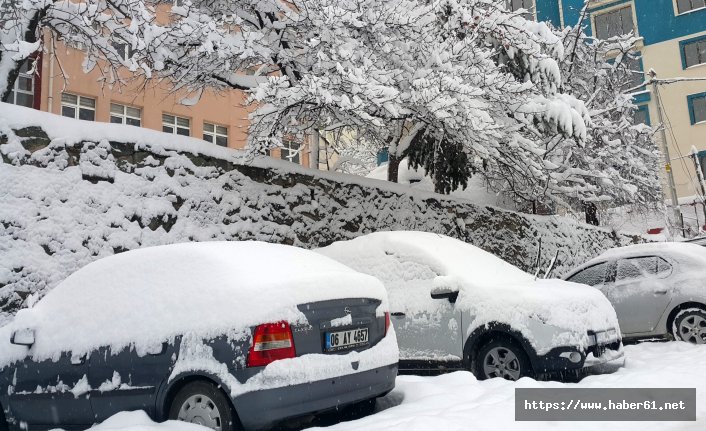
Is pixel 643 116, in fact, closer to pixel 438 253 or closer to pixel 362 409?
pixel 438 253

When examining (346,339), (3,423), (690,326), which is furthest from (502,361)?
(3,423)

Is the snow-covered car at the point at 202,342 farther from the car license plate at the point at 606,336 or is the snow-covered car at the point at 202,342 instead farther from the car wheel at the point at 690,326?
the car wheel at the point at 690,326

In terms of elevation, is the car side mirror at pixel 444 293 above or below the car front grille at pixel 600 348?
above

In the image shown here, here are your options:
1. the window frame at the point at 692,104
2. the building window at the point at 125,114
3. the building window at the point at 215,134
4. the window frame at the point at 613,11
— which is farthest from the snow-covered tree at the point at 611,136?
the building window at the point at 125,114

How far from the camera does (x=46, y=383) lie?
4430mm

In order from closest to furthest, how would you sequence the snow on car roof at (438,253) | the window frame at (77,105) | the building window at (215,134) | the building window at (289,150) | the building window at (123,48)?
the snow on car roof at (438,253)
the building window at (123,48)
the building window at (289,150)
the window frame at (77,105)
the building window at (215,134)

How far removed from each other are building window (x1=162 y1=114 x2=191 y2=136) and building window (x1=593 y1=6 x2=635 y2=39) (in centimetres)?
2278

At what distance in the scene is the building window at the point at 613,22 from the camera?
33.2m

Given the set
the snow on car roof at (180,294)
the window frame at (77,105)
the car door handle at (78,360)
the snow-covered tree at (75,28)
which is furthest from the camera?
the window frame at (77,105)

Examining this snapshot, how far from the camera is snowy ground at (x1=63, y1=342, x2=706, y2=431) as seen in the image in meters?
3.80

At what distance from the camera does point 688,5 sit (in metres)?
32.1

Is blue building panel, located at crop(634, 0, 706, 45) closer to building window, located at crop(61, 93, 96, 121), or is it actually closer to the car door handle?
building window, located at crop(61, 93, 96, 121)

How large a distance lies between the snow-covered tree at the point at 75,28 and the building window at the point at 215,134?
1613 cm

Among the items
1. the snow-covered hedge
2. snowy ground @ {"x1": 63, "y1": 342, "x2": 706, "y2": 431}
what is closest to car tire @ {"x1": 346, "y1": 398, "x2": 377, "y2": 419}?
snowy ground @ {"x1": 63, "y1": 342, "x2": 706, "y2": 431}
